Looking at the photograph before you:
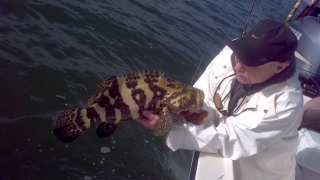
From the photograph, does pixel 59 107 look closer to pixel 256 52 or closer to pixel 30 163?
pixel 30 163

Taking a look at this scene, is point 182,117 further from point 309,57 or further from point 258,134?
point 309,57

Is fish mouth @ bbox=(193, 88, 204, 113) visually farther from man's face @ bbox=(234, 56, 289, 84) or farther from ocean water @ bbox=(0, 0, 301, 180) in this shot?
ocean water @ bbox=(0, 0, 301, 180)

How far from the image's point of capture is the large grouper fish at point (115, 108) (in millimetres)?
3488

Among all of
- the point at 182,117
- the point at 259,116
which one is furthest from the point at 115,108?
the point at 259,116

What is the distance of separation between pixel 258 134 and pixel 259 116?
0.19m

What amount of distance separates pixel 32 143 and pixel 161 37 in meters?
5.88

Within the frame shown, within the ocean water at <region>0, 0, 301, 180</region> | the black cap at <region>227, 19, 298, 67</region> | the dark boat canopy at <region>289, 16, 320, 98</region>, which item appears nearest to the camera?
the black cap at <region>227, 19, 298, 67</region>

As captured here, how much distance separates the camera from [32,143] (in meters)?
5.15

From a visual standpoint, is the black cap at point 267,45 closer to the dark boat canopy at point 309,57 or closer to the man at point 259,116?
the man at point 259,116

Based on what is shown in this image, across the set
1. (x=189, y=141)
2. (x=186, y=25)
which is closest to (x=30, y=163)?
(x=189, y=141)

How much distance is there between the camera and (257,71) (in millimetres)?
3559

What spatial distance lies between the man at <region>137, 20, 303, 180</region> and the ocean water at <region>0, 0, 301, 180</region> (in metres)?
2.13

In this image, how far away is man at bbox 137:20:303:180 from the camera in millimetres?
3406

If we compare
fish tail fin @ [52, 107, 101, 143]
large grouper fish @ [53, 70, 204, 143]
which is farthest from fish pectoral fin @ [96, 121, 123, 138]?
fish tail fin @ [52, 107, 101, 143]
